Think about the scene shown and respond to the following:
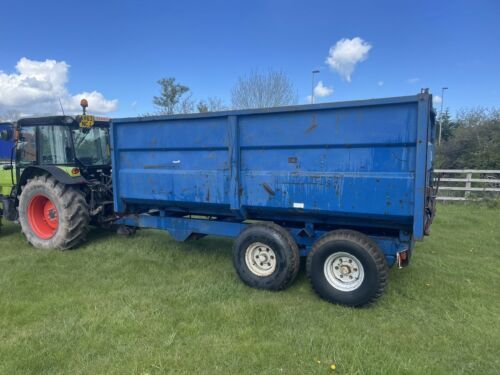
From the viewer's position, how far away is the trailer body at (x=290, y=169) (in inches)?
140

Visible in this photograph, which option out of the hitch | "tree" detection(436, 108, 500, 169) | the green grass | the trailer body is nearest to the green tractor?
the green grass

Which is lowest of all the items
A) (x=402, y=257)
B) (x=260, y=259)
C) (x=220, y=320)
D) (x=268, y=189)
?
(x=220, y=320)

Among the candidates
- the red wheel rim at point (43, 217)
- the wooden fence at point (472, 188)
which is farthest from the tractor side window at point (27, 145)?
the wooden fence at point (472, 188)

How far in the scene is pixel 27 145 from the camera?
625cm

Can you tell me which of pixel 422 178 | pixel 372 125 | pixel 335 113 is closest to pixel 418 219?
pixel 422 178

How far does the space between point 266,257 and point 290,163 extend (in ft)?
3.84

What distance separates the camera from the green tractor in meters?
5.75

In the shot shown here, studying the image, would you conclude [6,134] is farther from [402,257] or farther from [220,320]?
[402,257]

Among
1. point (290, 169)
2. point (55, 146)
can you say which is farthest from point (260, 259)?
point (55, 146)

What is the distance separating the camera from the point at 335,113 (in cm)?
381

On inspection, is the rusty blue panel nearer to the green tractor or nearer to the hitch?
the hitch

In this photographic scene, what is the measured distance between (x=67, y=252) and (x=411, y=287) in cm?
500

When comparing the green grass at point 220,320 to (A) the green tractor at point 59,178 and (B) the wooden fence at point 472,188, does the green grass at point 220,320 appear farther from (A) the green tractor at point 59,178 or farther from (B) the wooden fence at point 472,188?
(B) the wooden fence at point 472,188

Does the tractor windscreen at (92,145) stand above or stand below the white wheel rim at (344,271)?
above
